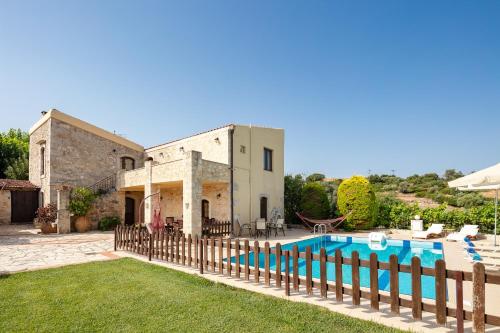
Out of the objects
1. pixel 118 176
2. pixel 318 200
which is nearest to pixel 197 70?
pixel 118 176

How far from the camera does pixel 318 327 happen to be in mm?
3572

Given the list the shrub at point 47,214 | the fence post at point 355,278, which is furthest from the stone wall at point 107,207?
the fence post at point 355,278

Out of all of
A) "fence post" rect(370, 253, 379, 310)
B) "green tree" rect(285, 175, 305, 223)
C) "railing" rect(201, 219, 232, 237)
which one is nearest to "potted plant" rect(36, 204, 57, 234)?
"railing" rect(201, 219, 232, 237)

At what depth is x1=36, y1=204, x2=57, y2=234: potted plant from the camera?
49.6 feet

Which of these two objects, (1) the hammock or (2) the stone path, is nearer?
(2) the stone path

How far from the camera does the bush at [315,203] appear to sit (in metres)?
17.9

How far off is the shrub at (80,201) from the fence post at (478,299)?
17.3 meters

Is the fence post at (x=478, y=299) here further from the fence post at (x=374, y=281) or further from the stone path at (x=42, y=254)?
the stone path at (x=42, y=254)

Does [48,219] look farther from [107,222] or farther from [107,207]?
[107,207]

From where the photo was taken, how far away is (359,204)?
1611 centimetres

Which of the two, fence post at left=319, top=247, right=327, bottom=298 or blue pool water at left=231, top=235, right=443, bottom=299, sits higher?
fence post at left=319, top=247, right=327, bottom=298

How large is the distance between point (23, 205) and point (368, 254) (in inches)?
809

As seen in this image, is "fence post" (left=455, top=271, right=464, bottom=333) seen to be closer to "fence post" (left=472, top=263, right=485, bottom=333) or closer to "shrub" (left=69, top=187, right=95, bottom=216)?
"fence post" (left=472, top=263, right=485, bottom=333)

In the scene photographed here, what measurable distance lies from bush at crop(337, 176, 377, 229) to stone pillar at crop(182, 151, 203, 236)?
8.55 meters
